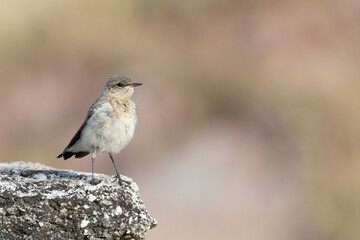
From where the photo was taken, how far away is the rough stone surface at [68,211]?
5.16 meters

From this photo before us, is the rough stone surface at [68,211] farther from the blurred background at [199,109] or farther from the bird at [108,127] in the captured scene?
the blurred background at [199,109]

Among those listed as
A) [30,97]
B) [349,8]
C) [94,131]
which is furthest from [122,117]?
[349,8]

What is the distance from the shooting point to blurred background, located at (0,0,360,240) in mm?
13859

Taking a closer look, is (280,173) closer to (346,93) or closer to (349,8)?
(346,93)

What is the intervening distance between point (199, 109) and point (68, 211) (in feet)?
33.2

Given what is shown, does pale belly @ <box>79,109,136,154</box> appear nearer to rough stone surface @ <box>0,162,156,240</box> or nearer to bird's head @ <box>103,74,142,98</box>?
bird's head @ <box>103,74,142,98</box>

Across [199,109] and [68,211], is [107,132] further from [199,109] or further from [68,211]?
[199,109]

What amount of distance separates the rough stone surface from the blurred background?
25.5 feet

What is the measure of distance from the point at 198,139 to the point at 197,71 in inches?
83.0

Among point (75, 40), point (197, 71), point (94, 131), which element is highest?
point (75, 40)

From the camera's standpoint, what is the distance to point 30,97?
51.0 ft

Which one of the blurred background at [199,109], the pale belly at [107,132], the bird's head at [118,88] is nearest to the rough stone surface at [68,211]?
the pale belly at [107,132]

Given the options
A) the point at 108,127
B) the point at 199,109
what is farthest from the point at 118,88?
the point at 199,109

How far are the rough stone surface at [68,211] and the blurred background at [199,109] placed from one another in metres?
7.77
